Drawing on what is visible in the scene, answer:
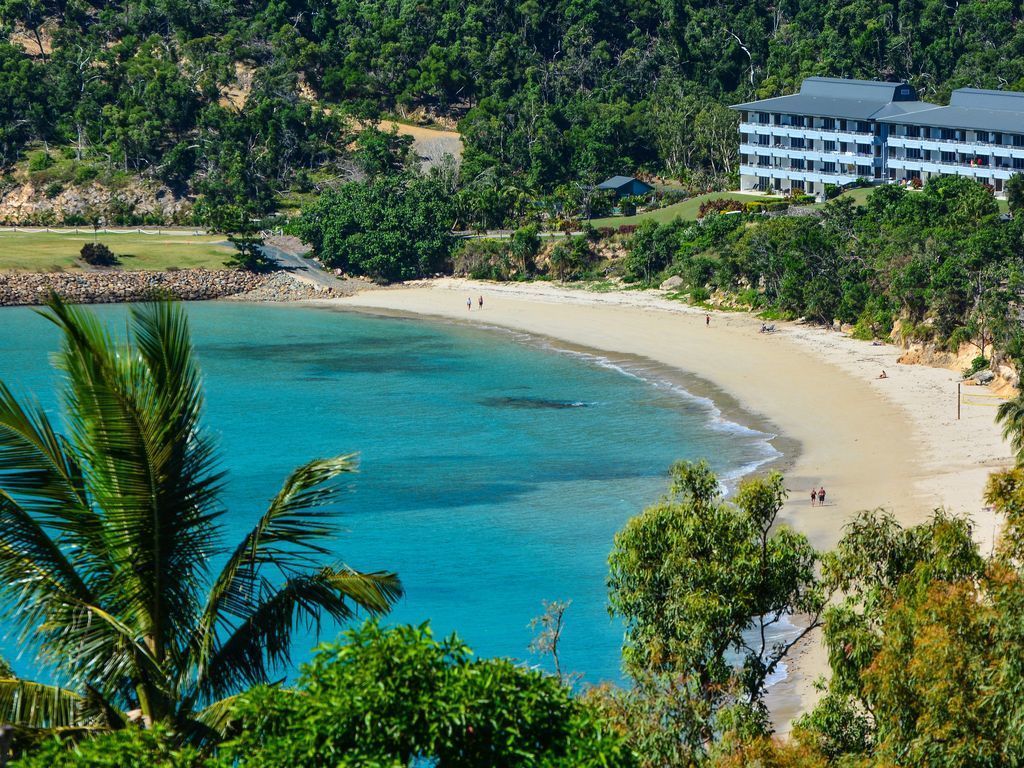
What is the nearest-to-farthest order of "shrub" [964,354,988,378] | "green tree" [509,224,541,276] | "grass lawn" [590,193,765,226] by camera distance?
"shrub" [964,354,988,378], "green tree" [509,224,541,276], "grass lawn" [590,193,765,226]

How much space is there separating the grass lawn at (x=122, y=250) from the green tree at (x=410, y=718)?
302 feet

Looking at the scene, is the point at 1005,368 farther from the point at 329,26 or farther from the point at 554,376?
the point at 329,26

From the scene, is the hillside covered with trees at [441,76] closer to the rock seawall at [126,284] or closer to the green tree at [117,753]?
the rock seawall at [126,284]

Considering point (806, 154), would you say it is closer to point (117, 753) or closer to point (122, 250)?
point (122, 250)

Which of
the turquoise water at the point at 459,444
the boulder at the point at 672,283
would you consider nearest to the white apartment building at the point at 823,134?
the boulder at the point at 672,283

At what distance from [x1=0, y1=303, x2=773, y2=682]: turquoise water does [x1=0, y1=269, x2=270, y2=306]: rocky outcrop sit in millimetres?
1927

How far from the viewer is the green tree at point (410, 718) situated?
1138 centimetres

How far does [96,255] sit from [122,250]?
2935 mm

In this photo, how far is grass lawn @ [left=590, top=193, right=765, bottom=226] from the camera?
340 feet

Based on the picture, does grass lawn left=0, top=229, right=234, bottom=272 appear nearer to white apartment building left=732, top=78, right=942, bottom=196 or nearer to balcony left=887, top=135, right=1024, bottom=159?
white apartment building left=732, top=78, right=942, bottom=196

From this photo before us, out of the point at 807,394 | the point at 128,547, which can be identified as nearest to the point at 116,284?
the point at 807,394

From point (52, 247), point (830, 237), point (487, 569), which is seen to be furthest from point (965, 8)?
point (487, 569)

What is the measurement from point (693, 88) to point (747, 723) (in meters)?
109

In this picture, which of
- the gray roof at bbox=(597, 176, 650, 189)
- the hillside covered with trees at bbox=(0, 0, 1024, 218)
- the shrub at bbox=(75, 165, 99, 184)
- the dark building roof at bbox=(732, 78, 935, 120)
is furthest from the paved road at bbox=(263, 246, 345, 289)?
the dark building roof at bbox=(732, 78, 935, 120)
